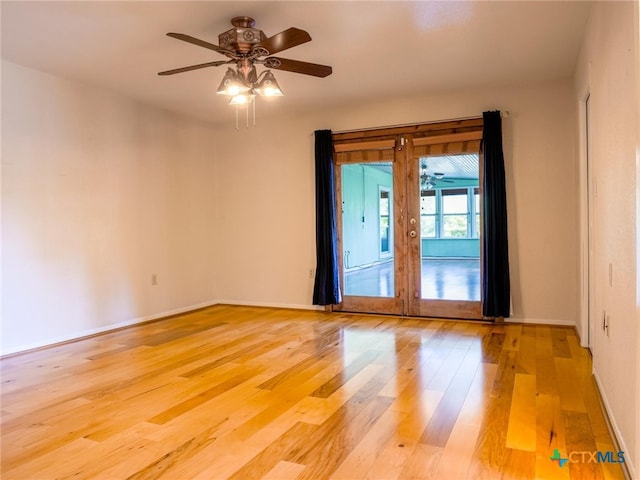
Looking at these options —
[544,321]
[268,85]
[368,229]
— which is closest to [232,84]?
[268,85]

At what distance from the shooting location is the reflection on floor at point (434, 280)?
16.4 ft

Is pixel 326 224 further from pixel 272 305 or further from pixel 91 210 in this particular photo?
pixel 91 210

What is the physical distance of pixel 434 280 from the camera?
17.0ft

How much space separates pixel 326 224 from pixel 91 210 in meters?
2.61

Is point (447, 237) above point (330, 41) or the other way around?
the other way around

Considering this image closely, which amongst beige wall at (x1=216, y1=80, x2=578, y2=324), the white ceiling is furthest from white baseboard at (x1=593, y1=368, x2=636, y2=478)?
the white ceiling

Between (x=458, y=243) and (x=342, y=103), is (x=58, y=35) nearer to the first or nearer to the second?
(x=342, y=103)

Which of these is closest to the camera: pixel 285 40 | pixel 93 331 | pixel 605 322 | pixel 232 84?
pixel 605 322

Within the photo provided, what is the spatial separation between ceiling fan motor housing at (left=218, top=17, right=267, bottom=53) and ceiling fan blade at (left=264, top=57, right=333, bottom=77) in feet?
0.53

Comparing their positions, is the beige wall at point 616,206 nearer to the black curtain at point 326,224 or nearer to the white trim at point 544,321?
the white trim at point 544,321

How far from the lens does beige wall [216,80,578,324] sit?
461 centimetres

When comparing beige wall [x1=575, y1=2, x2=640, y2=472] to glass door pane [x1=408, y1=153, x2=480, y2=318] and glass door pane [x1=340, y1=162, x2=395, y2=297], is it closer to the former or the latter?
glass door pane [x1=408, y1=153, x2=480, y2=318]

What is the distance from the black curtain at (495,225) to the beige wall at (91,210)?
12.1ft

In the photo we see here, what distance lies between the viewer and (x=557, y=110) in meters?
4.61
